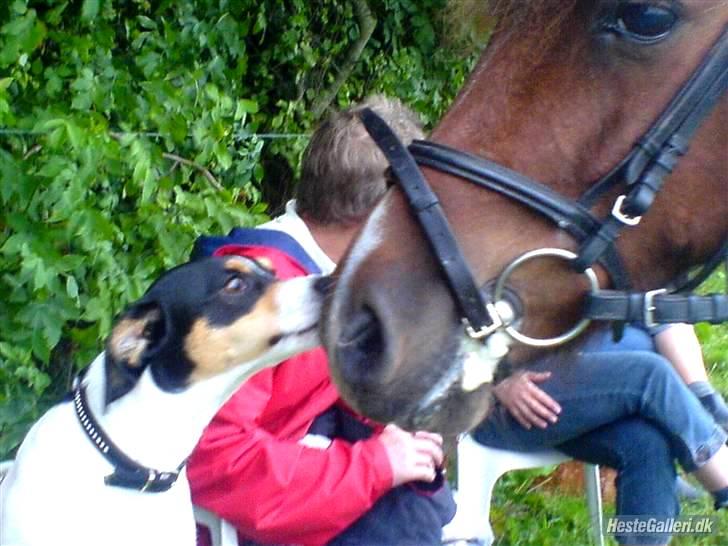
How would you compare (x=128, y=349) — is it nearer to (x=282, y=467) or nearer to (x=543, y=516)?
(x=282, y=467)

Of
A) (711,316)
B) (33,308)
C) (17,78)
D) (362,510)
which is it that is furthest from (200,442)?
(17,78)

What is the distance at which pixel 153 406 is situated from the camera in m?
2.23

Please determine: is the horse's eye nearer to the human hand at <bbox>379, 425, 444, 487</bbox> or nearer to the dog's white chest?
the human hand at <bbox>379, 425, 444, 487</bbox>

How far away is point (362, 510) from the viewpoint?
2.44m

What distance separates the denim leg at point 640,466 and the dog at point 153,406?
1.27m

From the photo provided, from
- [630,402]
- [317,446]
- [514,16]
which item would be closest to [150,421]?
[317,446]

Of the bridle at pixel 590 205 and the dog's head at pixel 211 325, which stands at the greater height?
the bridle at pixel 590 205

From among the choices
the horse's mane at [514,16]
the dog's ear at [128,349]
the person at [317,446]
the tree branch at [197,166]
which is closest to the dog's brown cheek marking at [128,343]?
the dog's ear at [128,349]

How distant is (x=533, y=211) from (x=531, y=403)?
64.0 inches

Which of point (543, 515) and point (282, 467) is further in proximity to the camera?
point (543, 515)

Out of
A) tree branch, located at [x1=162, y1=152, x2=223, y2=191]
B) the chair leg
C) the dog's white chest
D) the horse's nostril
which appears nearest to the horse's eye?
the horse's nostril

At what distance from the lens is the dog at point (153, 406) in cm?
216

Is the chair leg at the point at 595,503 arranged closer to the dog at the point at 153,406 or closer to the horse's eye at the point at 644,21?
the dog at the point at 153,406

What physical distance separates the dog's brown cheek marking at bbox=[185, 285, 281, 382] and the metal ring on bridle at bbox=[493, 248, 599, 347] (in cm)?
79
